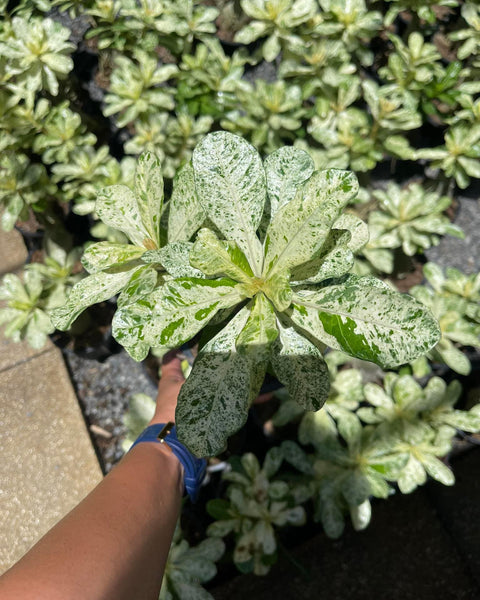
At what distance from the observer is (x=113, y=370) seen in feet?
7.75

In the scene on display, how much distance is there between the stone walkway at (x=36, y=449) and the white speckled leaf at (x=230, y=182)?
64.1 inches

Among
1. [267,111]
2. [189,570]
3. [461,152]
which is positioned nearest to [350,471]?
[189,570]

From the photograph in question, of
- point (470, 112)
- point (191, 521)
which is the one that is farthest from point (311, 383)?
point (470, 112)

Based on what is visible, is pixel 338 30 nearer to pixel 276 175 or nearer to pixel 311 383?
pixel 276 175

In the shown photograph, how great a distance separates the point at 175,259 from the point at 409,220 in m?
1.32

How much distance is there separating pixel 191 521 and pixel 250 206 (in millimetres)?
1583

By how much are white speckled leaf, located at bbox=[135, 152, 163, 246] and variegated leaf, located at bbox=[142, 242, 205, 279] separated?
5.3 inches

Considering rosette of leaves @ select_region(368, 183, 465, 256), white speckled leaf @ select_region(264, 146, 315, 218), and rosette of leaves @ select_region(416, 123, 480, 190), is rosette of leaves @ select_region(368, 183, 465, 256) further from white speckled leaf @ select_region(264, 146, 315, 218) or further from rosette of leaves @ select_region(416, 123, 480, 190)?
white speckled leaf @ select_region(264, 146, 315, 218)

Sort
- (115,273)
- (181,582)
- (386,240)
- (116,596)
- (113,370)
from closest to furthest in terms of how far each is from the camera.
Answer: (116,596) < (115,273) < (181,582) < (386,240) < (113,370)

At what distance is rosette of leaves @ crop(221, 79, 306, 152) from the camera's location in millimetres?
1903

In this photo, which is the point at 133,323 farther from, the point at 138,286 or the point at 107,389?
the point at 107,389

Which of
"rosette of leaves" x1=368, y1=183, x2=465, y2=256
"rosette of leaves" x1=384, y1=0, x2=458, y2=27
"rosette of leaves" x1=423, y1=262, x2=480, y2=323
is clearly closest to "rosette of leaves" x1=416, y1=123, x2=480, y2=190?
"rosette of leaves" x1=368, y1=183, x2=465, y2=256

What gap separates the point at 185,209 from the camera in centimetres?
101

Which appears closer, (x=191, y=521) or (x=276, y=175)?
(x=276, y=175)
